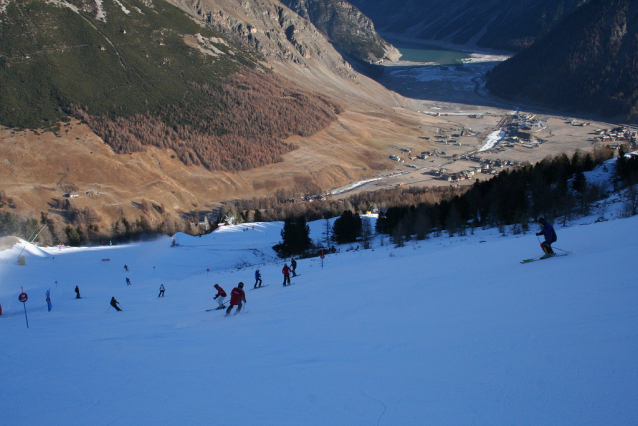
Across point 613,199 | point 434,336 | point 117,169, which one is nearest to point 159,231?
point 117,169

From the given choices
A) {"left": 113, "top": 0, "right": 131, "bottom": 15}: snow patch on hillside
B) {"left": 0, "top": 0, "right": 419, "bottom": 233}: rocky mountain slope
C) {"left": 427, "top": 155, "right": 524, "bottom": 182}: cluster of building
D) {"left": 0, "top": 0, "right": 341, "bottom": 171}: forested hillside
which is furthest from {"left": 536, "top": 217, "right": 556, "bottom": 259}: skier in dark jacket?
{"left": 113, "top": 0, "right": 131, "bottom": 15}: snow patch on hillside

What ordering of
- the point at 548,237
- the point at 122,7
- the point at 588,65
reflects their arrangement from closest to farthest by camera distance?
1. the point at 548,237
2. the point at 122,7
3. the point at 588,65

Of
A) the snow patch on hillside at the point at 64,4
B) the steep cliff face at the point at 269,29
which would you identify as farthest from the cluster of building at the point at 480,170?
the snow patch on hillside at the point at 64,4

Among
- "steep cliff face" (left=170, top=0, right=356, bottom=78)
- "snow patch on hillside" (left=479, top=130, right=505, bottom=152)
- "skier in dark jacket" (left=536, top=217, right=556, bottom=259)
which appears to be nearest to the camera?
"skier in dark jacket" (left=536, top=217, right=556, bottom=259)

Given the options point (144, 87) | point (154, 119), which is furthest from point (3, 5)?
point (154, 119)

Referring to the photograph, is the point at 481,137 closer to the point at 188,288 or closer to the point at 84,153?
the point at 84,153

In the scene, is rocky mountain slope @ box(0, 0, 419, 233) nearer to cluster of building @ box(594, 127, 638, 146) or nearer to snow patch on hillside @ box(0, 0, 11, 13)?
snow patch on hillside @ box(0, 0, 11, 13)

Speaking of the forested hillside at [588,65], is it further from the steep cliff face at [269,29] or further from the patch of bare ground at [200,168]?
the steep cliff face at [269,29]

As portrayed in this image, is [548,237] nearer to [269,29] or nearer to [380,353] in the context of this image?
[380,353]
